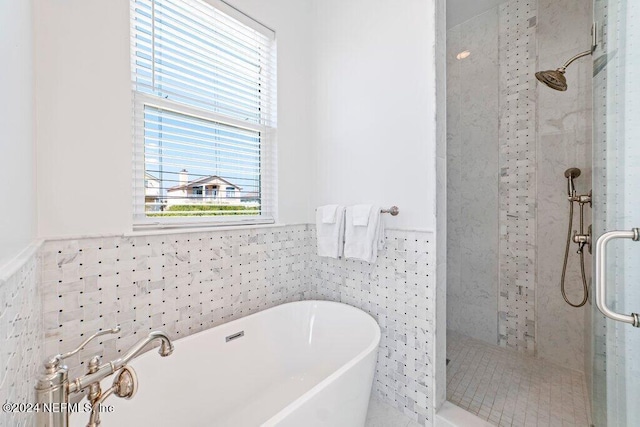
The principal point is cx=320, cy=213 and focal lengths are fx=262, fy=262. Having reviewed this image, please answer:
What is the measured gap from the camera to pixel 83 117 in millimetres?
1125

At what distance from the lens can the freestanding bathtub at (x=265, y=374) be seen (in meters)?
1.03

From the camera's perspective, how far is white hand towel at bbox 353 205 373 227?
63.9 inches

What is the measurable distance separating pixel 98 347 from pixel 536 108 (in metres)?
3.17

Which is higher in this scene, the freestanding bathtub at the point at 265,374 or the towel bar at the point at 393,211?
the towel bar at the point at 393,211

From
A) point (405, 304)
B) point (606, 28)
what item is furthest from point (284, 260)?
point (606, 28)

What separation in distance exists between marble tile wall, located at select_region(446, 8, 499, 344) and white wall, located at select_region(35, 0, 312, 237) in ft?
8.38

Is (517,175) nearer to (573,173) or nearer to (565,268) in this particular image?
(573,173)

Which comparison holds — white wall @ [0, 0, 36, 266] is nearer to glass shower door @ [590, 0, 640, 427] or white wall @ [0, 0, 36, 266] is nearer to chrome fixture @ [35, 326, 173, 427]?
chrome fixture @ [35, 326, 173, 427]

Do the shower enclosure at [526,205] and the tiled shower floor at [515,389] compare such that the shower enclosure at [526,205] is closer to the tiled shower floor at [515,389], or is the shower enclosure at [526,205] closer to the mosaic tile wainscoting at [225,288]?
the tiled shower floor at [515,389]

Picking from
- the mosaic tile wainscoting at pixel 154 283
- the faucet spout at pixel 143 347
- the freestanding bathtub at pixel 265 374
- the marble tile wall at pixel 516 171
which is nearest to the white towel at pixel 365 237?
the freestanding bathtub at pixel 265 374

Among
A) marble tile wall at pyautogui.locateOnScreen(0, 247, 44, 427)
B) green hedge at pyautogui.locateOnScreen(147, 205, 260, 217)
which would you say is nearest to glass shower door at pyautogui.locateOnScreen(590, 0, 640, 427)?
marble tile wall at pyautogui.locateOnScreen(0, 247, 44, 427)

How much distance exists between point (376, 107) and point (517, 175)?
1384mm

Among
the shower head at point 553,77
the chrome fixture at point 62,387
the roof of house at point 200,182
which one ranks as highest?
the shower head at point 553,77

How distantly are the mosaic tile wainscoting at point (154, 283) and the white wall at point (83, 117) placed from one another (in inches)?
5.1
